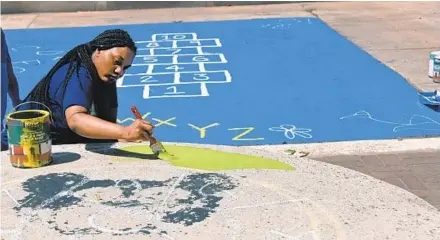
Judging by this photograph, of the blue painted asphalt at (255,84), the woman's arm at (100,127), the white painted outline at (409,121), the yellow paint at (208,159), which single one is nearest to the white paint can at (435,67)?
the blue painted asphalt at (255,84)

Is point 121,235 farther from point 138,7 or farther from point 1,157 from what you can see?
point 138,7

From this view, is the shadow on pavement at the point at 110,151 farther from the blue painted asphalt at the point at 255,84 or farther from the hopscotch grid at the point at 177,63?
the hopscotch grid at the point at 177,63

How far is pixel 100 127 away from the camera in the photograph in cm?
269

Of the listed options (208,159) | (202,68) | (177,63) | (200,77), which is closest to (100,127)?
(208,159)

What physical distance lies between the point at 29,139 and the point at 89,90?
1.21 feet

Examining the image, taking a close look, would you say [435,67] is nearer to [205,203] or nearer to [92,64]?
[92,64]

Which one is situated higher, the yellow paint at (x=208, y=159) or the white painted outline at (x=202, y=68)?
the yellow paint at (x=208, y=159)

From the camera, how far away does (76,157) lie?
9.33 feet

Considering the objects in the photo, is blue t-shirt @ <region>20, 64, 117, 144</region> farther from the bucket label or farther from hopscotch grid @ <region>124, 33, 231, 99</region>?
hopscotch grid @ <region>124, 33, 231, 99</region>

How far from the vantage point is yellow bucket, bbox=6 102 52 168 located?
8.46ft

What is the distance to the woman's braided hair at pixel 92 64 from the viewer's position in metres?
2.80

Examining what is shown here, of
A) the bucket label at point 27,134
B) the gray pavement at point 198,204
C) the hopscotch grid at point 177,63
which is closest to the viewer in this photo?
the gray pavement at point 198,204

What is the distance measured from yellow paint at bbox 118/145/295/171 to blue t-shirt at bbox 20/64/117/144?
0.28 metres

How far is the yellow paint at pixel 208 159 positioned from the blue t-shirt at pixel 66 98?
0.28 metres
